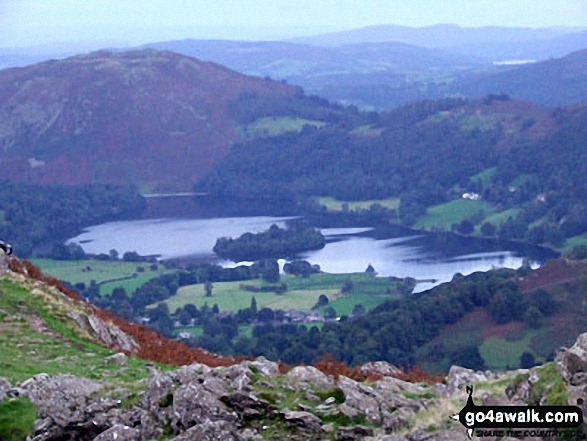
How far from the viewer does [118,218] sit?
15225 centimetres

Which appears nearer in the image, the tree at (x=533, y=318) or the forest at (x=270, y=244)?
the tree at (x=533, y=318)

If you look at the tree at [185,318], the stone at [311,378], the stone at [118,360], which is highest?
the stone at [311,378]

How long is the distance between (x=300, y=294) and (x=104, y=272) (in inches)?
868

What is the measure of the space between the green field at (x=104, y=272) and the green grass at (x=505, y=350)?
40.8 meters

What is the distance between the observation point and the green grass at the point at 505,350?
5001 centimetres

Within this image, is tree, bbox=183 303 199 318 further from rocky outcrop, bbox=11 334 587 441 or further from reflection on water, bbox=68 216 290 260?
rocky outcrop, bbox=11 334 587 441

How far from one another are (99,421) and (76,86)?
192 metres

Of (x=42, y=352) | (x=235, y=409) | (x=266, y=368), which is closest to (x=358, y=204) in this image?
(x=42, y=352)

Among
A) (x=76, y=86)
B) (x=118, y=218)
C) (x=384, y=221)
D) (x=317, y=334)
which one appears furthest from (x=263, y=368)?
(x=76, y=86)

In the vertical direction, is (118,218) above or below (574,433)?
below

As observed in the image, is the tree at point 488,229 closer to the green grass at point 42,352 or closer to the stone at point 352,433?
the green grass at point 42,352

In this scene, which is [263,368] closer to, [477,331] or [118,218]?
[477,331]

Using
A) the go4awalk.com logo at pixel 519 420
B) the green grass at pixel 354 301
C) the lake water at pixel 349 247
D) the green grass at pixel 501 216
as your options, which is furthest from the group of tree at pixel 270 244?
the go4awalk.com logo at pixel 519 420

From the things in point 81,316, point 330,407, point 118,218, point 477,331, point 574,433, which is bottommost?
point 118,218
